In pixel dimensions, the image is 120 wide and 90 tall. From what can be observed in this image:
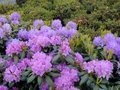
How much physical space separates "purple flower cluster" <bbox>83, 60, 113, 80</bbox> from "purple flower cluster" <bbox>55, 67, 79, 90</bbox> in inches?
4.5

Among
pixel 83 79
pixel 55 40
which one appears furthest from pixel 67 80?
pixel 55 40

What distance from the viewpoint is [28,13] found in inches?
239

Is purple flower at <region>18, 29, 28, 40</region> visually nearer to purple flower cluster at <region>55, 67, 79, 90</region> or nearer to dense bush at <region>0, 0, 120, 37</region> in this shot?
purple flower cluster at <region>55, 67, 79, 90</region>

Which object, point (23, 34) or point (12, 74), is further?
point (23, 34)

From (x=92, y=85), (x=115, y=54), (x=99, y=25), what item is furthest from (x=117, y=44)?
(x=99, y=25)

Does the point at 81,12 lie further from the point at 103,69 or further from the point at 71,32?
the point at 103,69

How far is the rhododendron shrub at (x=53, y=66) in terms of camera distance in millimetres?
2789

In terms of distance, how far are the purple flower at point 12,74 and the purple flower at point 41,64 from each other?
0.17 meters

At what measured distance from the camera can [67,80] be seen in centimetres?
279

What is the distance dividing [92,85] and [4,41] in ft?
3.39

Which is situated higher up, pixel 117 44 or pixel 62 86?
pixel 117 44

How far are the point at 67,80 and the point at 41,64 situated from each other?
0.79 ft

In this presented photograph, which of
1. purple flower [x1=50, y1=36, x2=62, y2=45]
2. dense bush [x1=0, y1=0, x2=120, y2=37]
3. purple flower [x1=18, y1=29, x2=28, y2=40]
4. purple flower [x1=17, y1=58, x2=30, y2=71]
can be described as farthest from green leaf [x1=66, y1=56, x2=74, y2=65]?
dense bush [x1=0, y1=0, x2=120, y2=37]

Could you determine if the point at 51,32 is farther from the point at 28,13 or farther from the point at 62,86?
the point at 28,13
